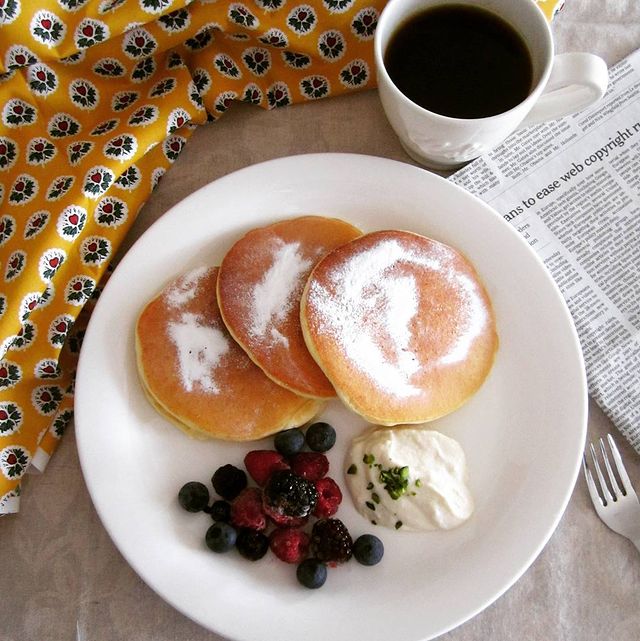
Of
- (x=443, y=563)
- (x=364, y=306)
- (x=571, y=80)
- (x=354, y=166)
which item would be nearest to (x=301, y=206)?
(x=354, y=166)

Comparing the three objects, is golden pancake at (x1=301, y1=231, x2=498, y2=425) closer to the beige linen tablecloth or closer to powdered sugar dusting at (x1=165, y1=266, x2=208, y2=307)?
powdered sugar dusting at (x1=165, y1=266, x2=208, y2=307)

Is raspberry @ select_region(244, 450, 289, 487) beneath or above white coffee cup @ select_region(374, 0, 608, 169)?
beneath

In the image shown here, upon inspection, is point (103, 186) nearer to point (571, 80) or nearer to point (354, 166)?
point (354, 166)

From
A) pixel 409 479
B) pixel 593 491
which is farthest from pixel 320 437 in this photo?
pixel 593 491

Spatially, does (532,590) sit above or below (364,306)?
below

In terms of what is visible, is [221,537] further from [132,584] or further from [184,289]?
[184,289]

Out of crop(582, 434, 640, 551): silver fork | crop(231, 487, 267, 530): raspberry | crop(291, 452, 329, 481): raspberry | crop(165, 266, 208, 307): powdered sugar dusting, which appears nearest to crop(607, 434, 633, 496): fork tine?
crop(582, 434, 640, 551): silver fork
